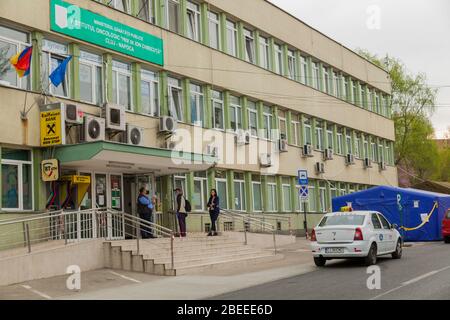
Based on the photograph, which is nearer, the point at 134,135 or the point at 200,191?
the point at 134,135

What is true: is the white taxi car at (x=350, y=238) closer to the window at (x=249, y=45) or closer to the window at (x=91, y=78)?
the window at (x=91, y=78)

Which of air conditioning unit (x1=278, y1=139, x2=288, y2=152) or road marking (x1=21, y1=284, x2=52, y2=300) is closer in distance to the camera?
road marking (x1=21, y1=284, x2=52, y2=300)

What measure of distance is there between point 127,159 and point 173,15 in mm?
8982

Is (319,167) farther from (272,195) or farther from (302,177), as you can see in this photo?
(302,177)

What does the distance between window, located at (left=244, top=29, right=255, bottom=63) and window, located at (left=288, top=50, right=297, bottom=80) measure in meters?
4.16

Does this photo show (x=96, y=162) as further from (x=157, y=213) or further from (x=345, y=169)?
(x=345, y=169)

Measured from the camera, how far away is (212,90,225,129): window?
27188 mm

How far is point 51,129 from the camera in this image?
1778 centimetres

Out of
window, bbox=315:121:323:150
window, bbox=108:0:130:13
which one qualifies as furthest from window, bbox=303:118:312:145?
window, bbox=108:0:130:13

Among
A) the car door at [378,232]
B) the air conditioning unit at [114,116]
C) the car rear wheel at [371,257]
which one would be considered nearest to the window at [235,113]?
the air conditioning unit at [114,116]

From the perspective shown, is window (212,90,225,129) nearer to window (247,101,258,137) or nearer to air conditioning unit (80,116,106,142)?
window (247,101,258,137)

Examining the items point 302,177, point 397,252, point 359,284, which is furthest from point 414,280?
point 302,177
